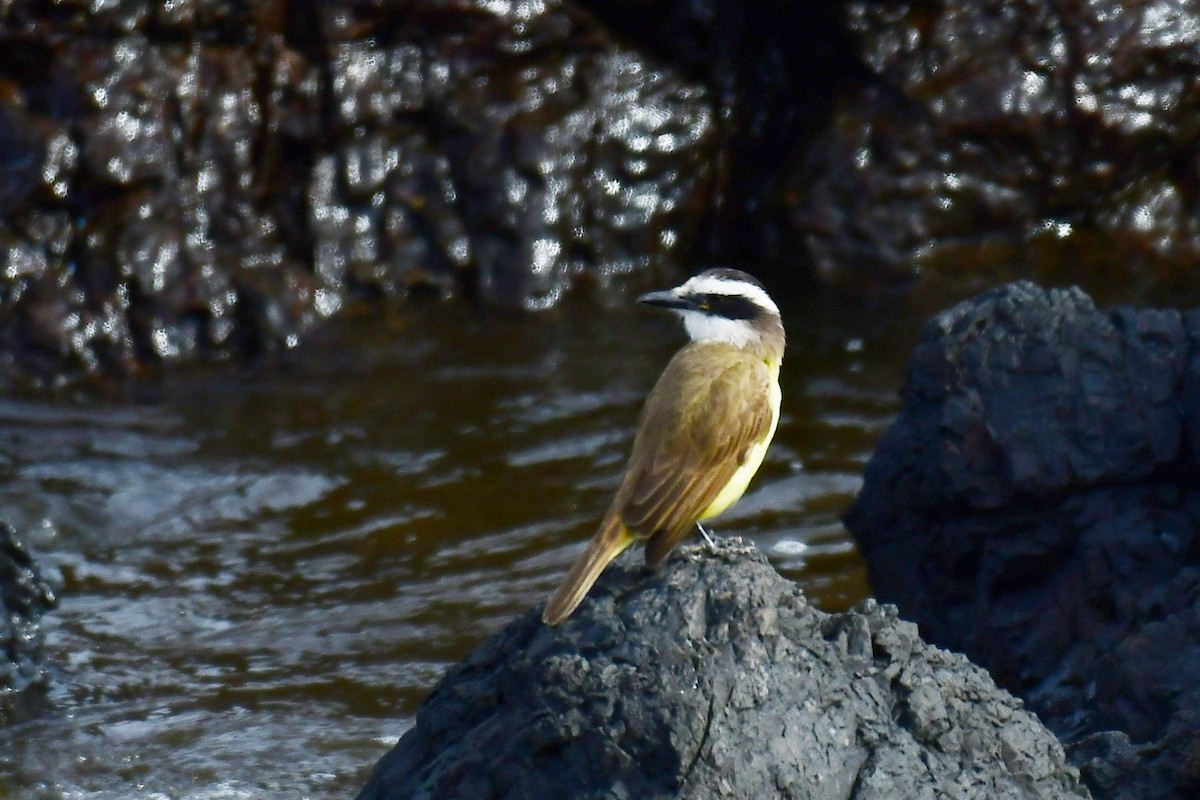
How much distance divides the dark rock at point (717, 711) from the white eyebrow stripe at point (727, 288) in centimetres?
174

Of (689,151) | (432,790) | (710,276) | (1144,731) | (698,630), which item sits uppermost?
(689,151)

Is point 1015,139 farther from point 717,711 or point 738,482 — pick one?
point 717,711

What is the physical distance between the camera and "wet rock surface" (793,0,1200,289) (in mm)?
11836

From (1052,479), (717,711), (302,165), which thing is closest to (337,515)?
(302,165)

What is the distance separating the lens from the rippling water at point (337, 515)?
7258mm

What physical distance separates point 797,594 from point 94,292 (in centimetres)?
726

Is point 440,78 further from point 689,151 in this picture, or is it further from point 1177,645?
point 1177,645

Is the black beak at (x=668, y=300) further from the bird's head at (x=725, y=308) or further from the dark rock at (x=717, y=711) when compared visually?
the dark rock at (x=717, y=711)

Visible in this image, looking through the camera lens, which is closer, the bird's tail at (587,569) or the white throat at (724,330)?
the bird's tail at (587,569)

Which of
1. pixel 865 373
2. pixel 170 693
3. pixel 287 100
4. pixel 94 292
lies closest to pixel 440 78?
pixel 287 100

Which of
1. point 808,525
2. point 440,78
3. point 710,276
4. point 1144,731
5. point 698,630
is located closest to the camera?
point 698,630

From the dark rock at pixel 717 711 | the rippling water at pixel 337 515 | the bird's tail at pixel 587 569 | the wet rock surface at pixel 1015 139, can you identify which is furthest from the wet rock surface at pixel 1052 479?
the wet rock surface at pixel 1015 139

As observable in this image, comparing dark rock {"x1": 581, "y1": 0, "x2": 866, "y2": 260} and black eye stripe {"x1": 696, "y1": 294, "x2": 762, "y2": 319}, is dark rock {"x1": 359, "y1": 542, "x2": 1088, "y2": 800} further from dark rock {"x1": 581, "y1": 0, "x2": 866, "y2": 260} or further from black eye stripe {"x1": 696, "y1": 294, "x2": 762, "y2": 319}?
dark rock {"x1": 581, "y1": 0, "x2": 866, "y2": 260}

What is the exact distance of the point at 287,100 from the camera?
1116cm
